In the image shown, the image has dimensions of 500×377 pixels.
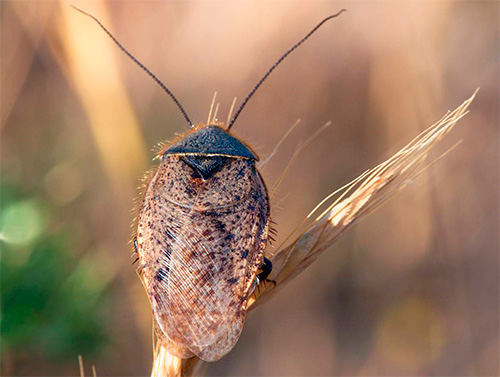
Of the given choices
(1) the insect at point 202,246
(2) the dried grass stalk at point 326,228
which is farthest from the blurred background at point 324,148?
(2) the dried grass stalk at point 326,228

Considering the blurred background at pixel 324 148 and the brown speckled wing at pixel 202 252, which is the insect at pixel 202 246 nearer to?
the brown speckled wing at pixel 202 252

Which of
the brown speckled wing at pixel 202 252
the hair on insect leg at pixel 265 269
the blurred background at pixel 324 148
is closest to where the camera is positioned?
the brown speckled wing at pixel 202 252

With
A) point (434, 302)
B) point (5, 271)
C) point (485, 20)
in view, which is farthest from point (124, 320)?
point (485, 20)

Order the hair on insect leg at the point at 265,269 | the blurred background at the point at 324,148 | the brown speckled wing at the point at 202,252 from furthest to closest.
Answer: the blurred background at the point at 324,148, the hair on insect leg at the point at 265,269, the brown speckled wing at the point at 202,252

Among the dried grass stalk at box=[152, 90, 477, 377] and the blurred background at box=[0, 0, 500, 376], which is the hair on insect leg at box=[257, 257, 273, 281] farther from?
the blurred background at box=[0, 0, 500, 376]

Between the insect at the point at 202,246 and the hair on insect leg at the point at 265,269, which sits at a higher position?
the insect at the point at 202,246

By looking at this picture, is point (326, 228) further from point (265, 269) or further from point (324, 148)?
point (324, 148)

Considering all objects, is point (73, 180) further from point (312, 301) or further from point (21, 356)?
point (312, 301)
